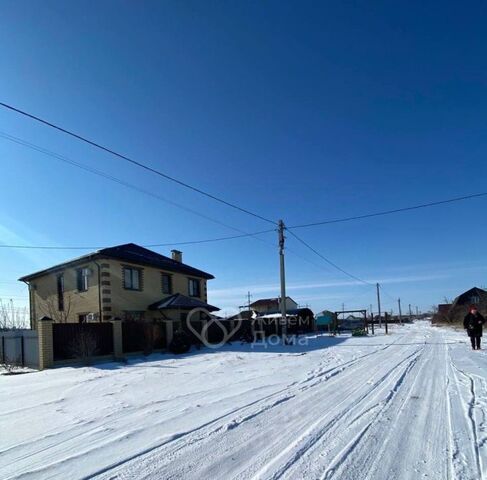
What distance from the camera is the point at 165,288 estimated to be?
29250 mm

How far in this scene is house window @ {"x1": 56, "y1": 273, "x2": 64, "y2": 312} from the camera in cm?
2678

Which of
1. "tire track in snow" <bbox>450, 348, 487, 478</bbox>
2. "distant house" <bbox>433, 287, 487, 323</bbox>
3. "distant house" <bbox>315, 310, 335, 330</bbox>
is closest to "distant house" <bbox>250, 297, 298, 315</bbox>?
"distant house" <bbox>315, 310, 335, 330</bbox>

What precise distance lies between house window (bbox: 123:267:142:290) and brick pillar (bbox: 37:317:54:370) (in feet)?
29.2

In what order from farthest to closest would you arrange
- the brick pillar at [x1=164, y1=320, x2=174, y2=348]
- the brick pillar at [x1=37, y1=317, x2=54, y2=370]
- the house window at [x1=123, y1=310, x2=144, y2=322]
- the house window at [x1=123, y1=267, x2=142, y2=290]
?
the house window at [x1=123, y1=267, x2=142, y2=290] < the house window at [x1=123, y1=310, x2=144, y2=322] < the brick pillar at [x1=164, y1=320, x2=174, y2=348] < the brick pillar at [x1=37, y1=317, x2=54, y2=370]

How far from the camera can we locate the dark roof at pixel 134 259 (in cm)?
2442

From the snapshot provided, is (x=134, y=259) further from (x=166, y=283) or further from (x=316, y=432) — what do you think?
(x=316, y=432)

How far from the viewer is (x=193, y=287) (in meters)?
32.7

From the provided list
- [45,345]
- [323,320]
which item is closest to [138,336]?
[45,345]

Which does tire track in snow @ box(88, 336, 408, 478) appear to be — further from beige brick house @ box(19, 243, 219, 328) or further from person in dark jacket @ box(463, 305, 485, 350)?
beige brick house @ box(19, 243, 219, 328)

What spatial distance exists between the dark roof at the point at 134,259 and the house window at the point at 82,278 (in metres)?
0.56

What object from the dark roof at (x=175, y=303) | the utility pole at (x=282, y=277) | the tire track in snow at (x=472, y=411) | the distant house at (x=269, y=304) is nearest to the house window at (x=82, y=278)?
the dark roof at (x=175, y=303)

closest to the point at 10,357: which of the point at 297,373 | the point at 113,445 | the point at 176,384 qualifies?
the point at 176,384

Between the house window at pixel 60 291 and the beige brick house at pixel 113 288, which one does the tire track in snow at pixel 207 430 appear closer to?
the beige brick house at pixel 113 288

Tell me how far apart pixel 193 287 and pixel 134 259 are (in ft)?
25.3
